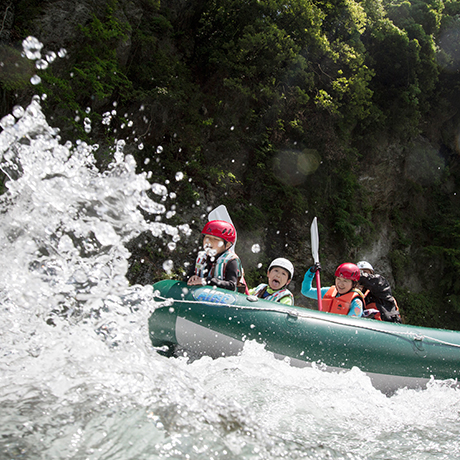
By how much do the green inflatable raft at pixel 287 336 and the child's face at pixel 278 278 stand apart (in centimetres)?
67

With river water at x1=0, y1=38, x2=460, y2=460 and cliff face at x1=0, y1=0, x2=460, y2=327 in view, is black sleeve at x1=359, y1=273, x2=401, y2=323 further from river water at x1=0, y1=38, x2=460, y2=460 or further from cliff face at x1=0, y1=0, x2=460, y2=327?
cliff face at x1=0, y1=0, x2=460, y2=327

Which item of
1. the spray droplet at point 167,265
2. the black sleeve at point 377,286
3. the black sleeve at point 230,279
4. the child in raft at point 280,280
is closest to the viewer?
the spray droplet at point 167,265

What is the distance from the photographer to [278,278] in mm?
4391

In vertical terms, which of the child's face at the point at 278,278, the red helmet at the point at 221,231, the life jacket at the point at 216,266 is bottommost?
the child's face at the point at 278,278

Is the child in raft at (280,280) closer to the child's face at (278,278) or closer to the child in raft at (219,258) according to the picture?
the child's face at (278,278)

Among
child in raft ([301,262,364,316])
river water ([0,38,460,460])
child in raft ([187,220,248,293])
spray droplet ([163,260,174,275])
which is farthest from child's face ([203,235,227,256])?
child in raft ([301,262,364,316])

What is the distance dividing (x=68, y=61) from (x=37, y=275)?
19.1ft

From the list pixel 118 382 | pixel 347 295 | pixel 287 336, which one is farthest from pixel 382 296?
pixel 118 382

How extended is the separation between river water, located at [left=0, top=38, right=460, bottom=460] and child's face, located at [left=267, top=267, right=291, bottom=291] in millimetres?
1041

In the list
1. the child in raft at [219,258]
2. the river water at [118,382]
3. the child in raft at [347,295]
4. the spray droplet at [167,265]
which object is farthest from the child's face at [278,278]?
the spray droplet at [167,265]

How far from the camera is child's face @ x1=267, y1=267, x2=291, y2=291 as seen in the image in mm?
4379

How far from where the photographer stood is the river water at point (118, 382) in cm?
186

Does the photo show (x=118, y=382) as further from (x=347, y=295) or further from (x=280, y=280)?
(x=347, y=295)

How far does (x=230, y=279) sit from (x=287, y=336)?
81 cm
